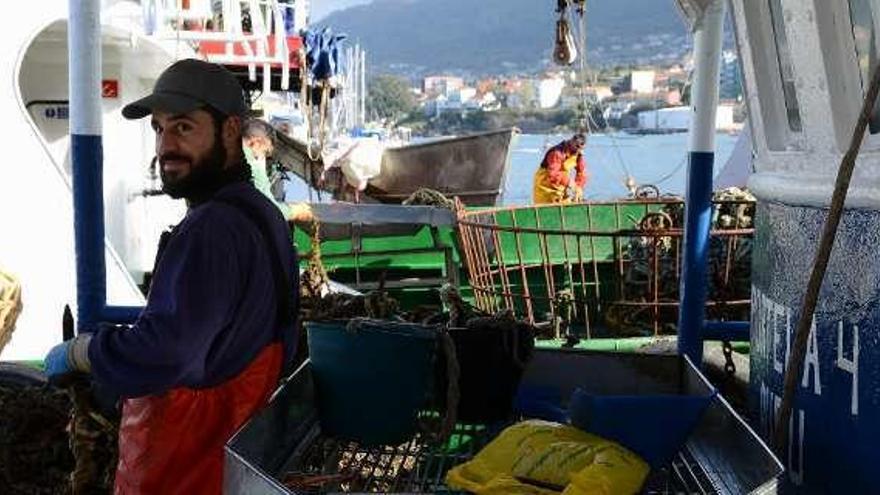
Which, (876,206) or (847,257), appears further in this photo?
(847,257)

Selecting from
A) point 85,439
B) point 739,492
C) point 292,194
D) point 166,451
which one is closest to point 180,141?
point 166,451

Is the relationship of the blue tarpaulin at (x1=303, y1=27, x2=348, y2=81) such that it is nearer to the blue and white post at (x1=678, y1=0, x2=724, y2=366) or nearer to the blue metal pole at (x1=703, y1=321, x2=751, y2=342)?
the blue and white post at (x1=678, y1=0, x2=724, y2=366)

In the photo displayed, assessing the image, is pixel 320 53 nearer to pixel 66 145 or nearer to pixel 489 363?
pixel 66 145

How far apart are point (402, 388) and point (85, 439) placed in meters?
1.45

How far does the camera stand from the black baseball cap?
328 cm

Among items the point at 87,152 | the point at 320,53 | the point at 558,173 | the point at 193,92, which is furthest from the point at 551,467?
the point at 320,53

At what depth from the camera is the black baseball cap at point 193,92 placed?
3279mm

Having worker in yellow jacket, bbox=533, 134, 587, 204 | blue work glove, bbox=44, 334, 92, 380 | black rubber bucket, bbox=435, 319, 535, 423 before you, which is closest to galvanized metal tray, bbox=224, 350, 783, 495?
black rubber bucket, bbox=435, 319, 535, 423

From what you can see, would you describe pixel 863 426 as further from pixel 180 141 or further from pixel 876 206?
pixel 180 141

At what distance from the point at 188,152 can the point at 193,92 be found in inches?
7.1

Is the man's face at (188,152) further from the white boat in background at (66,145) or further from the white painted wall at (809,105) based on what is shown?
the white boat in background at (66,145)

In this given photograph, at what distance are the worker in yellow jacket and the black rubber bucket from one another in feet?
37.3

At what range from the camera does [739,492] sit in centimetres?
301

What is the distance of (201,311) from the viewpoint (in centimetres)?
306
